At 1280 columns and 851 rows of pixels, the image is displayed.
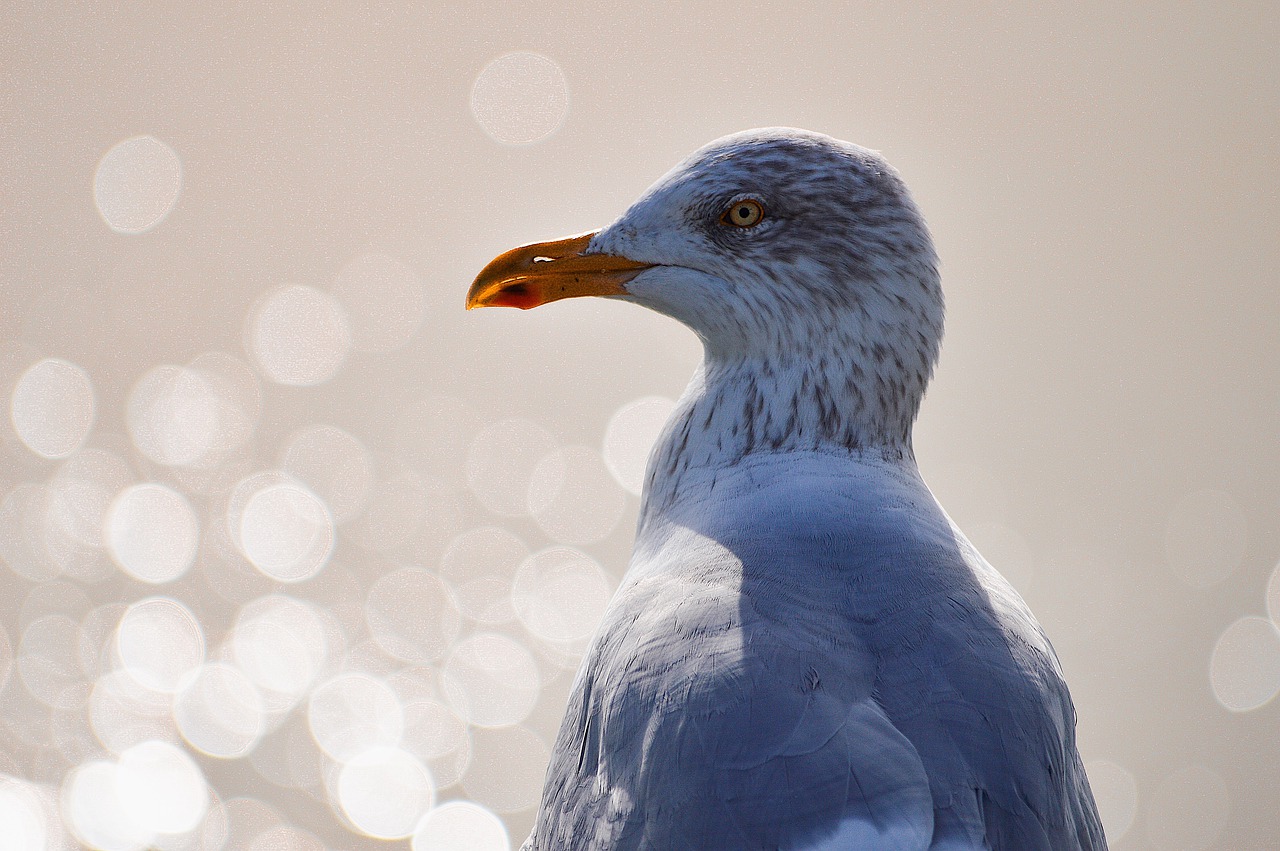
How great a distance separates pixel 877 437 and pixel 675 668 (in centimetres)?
39

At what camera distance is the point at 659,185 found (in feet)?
3.50

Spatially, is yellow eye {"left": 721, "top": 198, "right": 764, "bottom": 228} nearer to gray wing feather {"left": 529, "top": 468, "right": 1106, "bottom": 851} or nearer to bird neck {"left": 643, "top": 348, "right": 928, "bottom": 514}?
bird neck {"left": 643, "top": 348, "right": 928, "bottom": 514}

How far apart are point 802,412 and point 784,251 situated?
0.16 metres

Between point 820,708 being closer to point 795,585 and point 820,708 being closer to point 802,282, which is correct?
point 795,585

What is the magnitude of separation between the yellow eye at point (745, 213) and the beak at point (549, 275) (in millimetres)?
105

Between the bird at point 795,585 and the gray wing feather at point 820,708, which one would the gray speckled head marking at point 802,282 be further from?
the gray wing feather at point 820,708

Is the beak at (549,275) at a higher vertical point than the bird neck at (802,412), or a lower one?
higher

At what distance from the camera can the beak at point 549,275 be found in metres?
1.08

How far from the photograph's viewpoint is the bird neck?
102cm

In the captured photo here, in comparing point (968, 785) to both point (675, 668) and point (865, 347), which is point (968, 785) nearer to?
point (675, 668)

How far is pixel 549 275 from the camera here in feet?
3.60

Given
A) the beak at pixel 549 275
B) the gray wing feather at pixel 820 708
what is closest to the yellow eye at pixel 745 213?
the beak at pixel 549 275

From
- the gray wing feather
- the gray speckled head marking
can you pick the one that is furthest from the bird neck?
the gray wing feather

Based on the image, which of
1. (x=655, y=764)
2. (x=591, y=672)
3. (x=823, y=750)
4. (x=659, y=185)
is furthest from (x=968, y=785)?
(x=659, y=185)
